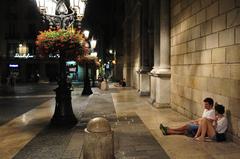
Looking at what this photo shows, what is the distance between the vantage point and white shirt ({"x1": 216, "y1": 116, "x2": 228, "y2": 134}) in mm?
7332

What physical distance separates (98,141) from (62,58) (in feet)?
19.4

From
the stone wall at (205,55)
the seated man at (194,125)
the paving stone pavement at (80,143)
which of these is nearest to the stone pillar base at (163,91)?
the stone wall at (205,55)

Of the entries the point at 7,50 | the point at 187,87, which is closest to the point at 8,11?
the point at 7,50

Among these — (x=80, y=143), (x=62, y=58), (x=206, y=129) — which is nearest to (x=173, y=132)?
(x=206, y=129)

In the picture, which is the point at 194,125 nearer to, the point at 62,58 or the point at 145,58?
the point at 62,58

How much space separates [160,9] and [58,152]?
9.30 meters

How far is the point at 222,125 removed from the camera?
24.1 feet

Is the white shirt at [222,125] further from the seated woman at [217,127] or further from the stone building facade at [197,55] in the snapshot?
the stone building facade at [197,55]

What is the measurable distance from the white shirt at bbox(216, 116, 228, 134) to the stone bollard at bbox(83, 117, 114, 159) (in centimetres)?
328

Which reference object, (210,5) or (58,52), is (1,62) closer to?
(58,52)

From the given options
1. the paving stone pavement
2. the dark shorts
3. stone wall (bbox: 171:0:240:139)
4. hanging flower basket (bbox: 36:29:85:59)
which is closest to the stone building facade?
stone wall (bbox: 171:0:240:139)

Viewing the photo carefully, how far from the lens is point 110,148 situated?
5.14 meters

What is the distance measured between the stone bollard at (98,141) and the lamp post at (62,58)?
513 cm

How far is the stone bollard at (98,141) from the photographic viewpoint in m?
Answer: 5.04
